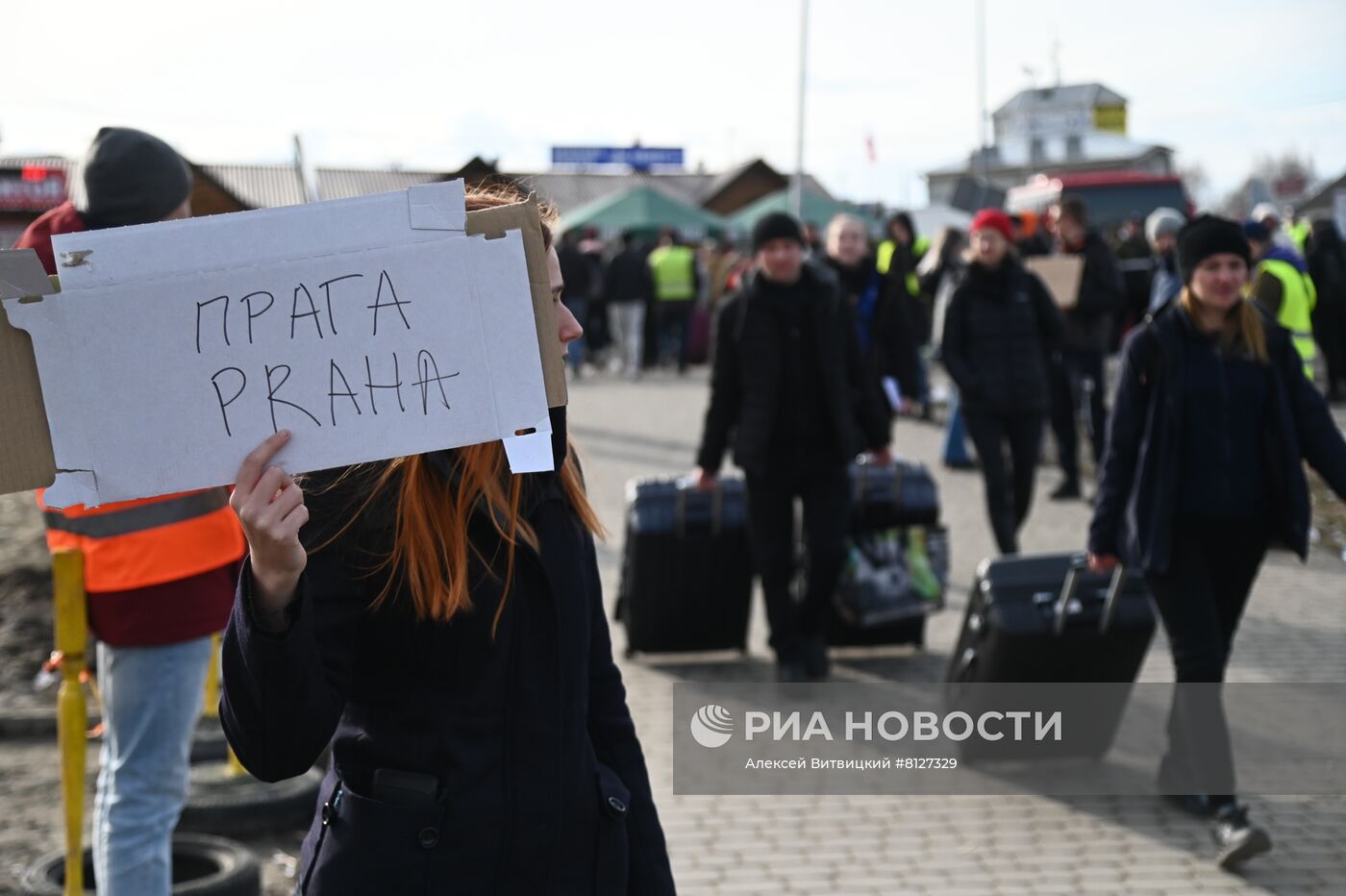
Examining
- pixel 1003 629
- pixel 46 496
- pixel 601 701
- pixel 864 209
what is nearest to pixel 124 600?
pixel 601 701

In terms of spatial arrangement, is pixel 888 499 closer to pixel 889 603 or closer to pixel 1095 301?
pixel 889 603

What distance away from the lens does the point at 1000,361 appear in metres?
8.55

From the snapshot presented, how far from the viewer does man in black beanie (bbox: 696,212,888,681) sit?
6.82m

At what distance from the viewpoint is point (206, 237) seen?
6.38 feet

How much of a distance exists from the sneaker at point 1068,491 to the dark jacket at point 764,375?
4.80 meters

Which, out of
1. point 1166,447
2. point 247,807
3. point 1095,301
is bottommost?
point 247,807

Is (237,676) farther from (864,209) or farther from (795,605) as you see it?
(864,209)

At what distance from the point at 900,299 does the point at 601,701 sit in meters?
8.29

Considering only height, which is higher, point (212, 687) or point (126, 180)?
point (126, 180)

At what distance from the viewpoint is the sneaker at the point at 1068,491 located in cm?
1156

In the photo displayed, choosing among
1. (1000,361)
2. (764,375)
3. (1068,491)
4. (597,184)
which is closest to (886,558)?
(764,375)

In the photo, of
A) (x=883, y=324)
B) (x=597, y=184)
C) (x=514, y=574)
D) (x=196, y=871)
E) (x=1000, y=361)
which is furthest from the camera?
(x=597, y=184)

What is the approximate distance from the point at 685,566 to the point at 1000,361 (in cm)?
246

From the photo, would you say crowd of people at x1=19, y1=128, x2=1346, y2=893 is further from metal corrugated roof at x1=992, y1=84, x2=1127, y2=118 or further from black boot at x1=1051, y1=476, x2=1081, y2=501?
metal corrugated roof at x1=992, y1=84, x2=1127, y2=118
